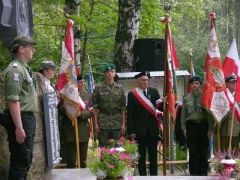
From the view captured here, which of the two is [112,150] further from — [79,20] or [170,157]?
[79,20]

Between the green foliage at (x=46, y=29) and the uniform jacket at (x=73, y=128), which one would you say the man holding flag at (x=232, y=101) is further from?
the green foliage at (x=46, y=29)

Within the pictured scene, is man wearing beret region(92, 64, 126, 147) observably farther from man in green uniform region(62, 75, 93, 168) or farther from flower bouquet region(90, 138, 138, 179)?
flower bouquet region(90, 138, 138, 179)

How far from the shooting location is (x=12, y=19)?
6980 millimetres

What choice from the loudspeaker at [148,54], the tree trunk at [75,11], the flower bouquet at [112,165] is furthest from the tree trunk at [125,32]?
the flower bouquet at [112,165]

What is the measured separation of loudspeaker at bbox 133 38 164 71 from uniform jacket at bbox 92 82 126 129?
12.5 ft

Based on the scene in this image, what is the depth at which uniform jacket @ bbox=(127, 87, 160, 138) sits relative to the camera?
870cm

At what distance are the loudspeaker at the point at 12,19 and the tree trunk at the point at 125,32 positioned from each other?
4.42 meters

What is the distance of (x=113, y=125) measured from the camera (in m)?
8.67

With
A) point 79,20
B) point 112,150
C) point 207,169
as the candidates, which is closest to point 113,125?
point 207,169

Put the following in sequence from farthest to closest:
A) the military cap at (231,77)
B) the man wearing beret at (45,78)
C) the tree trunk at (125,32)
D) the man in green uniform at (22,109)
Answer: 1. the tree trunk at (125,32)
2. the military cap at (231,77)
3. the man wearing beret at (45,78)
4. the man in green uniform at (22,109)

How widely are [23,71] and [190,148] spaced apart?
4.28 meters

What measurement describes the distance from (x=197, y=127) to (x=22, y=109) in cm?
406

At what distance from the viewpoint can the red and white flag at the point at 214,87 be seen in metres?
8.66

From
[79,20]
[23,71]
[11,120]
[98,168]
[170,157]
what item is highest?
[79,20]
